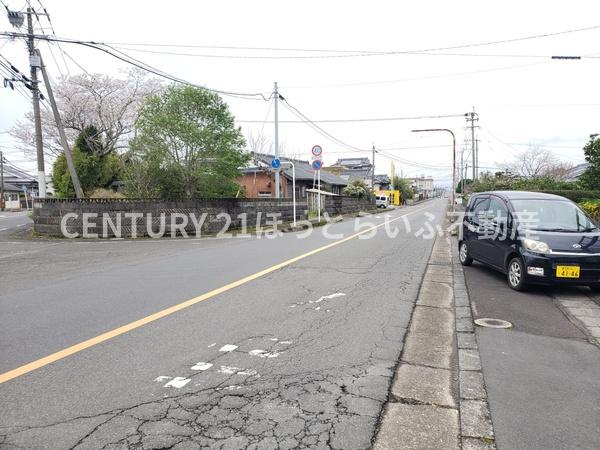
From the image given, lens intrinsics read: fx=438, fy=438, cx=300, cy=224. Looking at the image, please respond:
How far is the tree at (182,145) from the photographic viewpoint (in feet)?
57.3

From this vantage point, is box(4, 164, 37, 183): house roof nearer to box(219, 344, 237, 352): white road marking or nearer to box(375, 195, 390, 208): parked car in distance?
box(375, 195, 390, 208): parked car in distance

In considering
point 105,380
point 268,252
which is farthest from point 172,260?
point 105,380

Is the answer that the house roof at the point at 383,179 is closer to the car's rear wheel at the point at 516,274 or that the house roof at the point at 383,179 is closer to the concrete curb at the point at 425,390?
the car's rear wheel at the point at 516,274

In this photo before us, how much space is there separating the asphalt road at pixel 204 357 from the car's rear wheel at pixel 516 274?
1.53 meters

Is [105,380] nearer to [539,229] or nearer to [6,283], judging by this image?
[6,283]

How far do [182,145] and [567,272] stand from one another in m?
14.8

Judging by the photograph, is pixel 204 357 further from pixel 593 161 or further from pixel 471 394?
pixel 593 161

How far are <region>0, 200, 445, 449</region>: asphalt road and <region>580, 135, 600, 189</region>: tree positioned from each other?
1697 centimetres

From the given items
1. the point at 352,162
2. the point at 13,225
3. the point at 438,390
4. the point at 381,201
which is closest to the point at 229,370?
the point at 438,390

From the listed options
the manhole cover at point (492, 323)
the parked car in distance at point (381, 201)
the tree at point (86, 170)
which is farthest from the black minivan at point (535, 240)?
the parked car in distance at point (381, 201)

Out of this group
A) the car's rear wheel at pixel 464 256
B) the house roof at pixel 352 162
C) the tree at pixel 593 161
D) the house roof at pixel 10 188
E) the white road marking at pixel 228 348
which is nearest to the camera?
the white road marking at pixel 228 348

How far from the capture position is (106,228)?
1648cm

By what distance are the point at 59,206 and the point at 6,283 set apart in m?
9.56

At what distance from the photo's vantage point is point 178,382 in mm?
3605
